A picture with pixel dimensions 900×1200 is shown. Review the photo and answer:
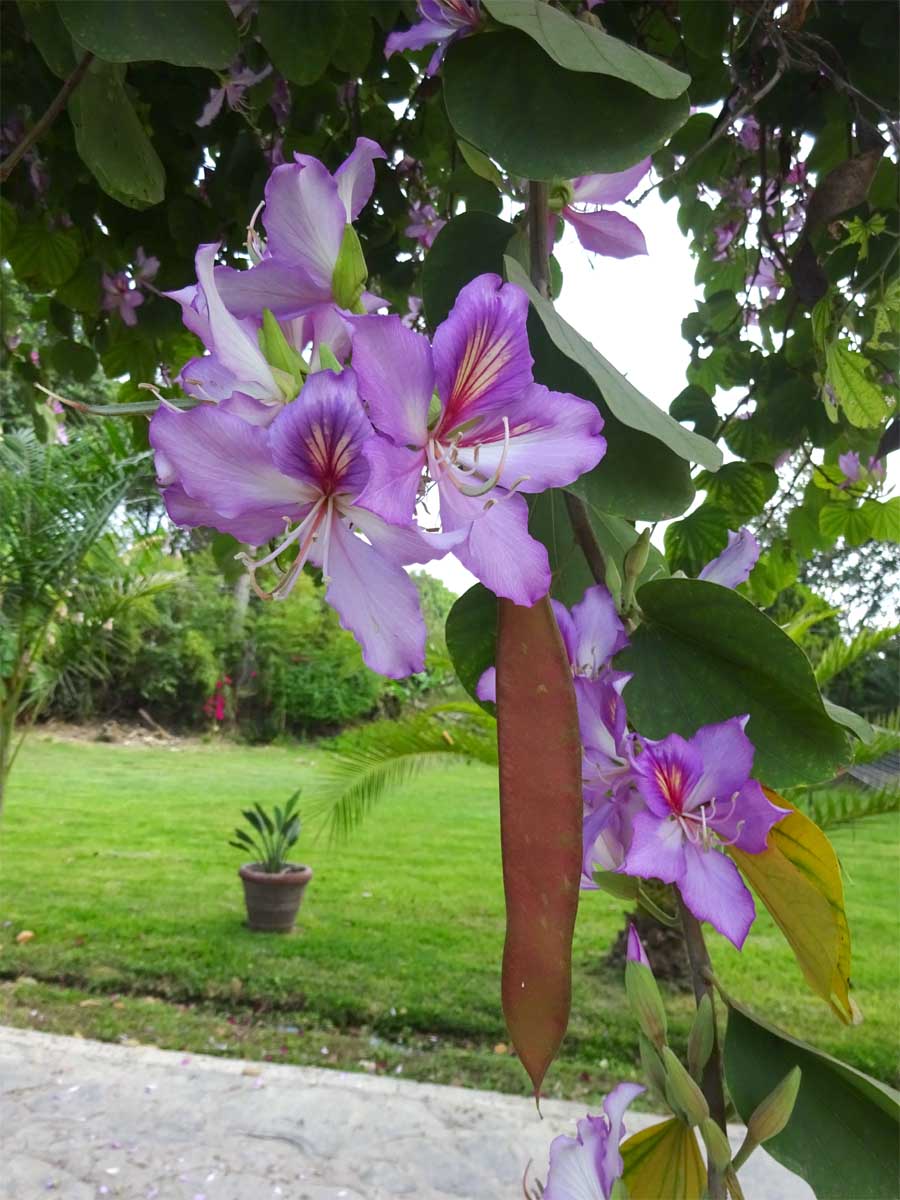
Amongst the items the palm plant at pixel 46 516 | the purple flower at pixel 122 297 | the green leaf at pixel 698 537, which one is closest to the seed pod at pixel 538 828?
the green leaf at pixel 698 537

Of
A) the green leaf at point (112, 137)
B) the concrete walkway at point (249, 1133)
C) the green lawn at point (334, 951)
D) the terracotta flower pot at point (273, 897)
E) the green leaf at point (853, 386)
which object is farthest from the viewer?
the terracotta flower pot at point (273, 897)

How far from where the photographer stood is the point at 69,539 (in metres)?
3.28

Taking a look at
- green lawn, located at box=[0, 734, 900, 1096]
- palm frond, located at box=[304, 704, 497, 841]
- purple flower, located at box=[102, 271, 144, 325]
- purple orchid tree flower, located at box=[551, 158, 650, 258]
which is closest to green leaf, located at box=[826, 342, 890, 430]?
purple orchid tree flower, located at box=[551, 158, 650, 258]

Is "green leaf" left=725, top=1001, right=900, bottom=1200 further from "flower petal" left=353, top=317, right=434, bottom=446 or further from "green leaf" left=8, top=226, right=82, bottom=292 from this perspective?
"green leaf" left=8, top=226, right=82, bottom=292

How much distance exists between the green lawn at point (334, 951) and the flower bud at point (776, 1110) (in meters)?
2.61

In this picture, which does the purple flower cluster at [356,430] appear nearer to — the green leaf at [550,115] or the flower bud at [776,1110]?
the green leaf at [550,115]

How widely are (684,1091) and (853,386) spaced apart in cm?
53

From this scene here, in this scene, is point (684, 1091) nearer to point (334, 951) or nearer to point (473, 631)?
point (473, 631)

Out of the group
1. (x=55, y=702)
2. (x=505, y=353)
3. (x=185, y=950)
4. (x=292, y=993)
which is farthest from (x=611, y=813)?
(x=55, y=702)

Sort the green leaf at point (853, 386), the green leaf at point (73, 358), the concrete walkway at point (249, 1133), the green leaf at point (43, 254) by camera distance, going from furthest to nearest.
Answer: the concrete walkway at point (249, 1133) → the green leaf at point (73, 358) → the green leaf at point (43, 254) → the green leaf at point (853, 386)

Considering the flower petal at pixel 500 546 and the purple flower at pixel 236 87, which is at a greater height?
the purple flower at pixel 236 87

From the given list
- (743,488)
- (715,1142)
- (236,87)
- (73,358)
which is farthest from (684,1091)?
(73,358)

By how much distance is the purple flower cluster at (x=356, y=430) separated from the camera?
0.24m

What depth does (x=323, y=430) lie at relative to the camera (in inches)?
9.6
